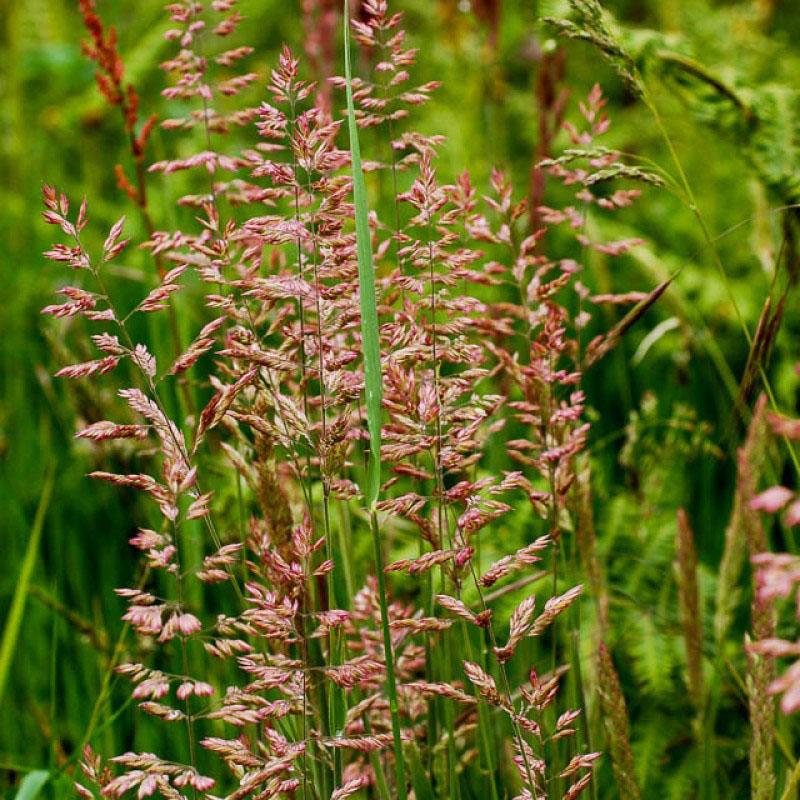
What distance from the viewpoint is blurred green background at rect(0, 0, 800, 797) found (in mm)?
1500

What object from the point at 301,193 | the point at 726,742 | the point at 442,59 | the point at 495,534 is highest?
the point at 442,59

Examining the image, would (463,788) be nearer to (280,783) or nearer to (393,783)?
(393,783)

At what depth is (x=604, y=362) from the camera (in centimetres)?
230

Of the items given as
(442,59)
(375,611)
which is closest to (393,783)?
(375,611)

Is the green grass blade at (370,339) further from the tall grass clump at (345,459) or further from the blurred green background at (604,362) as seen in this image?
the blurred green background at (604,362)

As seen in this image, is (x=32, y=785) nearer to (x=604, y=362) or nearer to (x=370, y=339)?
(x=370, y=339)

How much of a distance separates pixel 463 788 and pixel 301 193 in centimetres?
67

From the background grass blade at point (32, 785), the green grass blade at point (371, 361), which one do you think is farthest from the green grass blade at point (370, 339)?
the background grass blade at point (32, 785)

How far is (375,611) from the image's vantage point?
3.39ft

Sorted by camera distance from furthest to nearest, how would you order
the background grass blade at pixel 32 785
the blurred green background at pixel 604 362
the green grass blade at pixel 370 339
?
1. the blurred green background at pixel 604 362
2. the background grass blade at pixel 32 785
3. the green grass blade at pixel 370 339

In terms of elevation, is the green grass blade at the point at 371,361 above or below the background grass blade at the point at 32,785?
above

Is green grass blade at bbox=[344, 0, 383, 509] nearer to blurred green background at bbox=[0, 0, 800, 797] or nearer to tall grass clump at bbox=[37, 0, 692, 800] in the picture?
tall grass clump at bbox=[37, 0, 692, 800]

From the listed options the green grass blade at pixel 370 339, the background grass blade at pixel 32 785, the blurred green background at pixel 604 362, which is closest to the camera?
the green grass blade at pixel 370 339

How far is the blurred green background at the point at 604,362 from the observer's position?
1.50m
